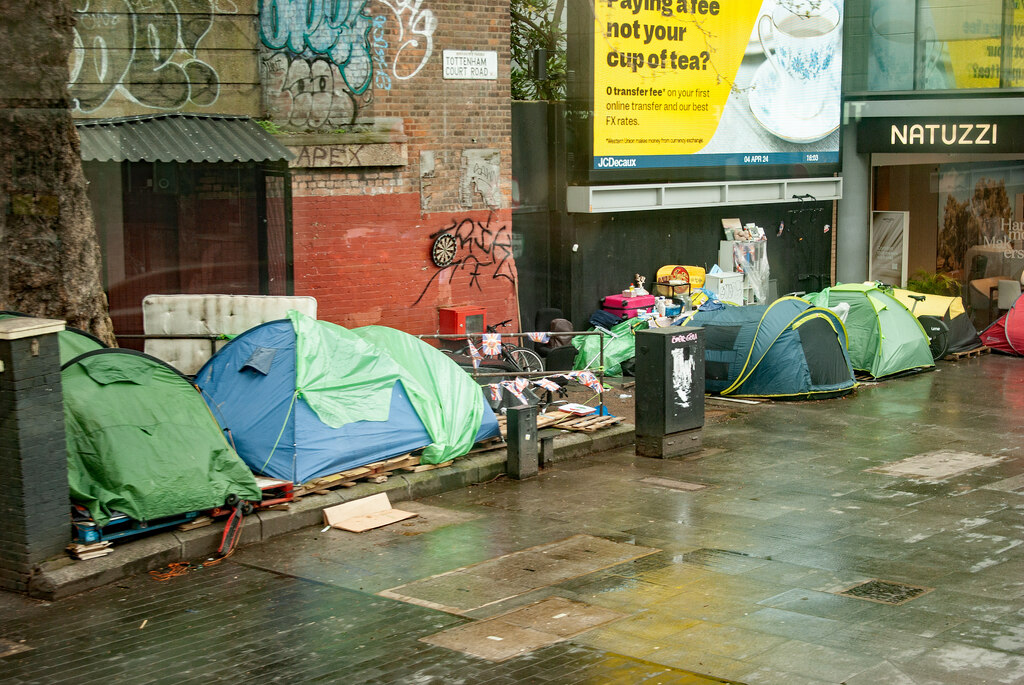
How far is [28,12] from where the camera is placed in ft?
36.9

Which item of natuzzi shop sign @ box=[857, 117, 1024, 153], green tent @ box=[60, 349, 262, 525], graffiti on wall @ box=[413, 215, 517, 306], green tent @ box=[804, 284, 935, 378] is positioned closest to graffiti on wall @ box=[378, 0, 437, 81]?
graffiti on wall @ box=[413, 215, 517, 306]

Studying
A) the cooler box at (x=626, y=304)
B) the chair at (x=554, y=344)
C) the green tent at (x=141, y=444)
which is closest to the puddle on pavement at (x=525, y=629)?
the green tent at (x=141, y=444)

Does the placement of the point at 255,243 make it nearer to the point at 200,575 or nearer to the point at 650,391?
the point at 650,391

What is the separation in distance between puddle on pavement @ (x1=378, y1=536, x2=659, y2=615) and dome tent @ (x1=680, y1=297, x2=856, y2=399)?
297 inches

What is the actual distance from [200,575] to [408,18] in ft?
31.2

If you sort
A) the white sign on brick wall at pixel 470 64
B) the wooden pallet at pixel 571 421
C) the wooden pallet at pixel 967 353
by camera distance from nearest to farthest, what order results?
the wooden pallet at pixel 571 421, the white sign on brick wall at pixel 470 64, the wooden pallet at pixel 967 353

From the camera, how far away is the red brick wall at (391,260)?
1568 cm

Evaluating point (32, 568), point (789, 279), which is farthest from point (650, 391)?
point (789, 279)

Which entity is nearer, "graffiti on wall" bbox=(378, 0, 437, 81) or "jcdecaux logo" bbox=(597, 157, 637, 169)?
"graffiti on wall" bbox=(378, 0, 437, 81)

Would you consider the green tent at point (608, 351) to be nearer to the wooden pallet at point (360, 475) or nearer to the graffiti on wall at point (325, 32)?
the graffiti on wall at point (325, 32)

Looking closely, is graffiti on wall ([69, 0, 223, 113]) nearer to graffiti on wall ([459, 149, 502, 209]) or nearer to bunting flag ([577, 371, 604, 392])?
graffiti on wall ([459, 149, 502, 209])

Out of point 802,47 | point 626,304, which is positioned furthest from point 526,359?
point 802,47

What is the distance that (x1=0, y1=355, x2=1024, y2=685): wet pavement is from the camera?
736 cm

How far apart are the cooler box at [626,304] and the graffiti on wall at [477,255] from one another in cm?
264
